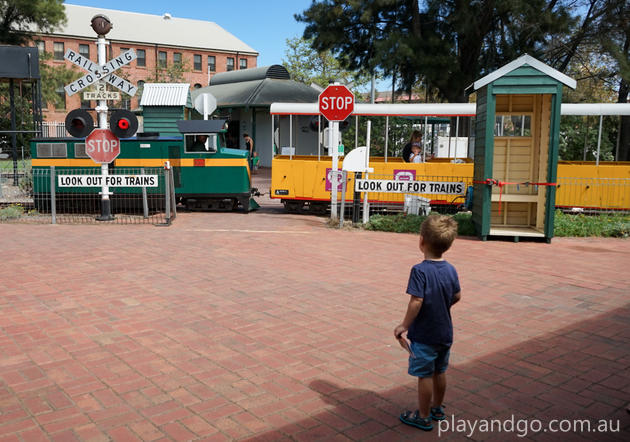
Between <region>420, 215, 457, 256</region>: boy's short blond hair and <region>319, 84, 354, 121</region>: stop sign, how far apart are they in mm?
9552

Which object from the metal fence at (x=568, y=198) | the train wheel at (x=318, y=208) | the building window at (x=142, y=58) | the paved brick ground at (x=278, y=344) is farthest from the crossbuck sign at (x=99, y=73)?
the building window at (x=142, y=58)

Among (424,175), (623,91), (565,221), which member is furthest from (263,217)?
(623,91)

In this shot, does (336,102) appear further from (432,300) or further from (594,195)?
(432,300)

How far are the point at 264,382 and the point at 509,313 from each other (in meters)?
3.06

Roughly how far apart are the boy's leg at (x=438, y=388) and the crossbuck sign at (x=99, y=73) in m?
10.2

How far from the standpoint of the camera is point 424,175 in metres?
14.0

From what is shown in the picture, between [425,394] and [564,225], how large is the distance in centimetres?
942

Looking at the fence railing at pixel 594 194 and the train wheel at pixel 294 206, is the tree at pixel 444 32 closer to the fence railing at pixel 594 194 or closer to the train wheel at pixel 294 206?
the fence railing at pixel 594 194

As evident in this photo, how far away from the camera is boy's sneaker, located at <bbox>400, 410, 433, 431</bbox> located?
141 inches

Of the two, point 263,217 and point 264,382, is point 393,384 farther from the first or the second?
point 263,217

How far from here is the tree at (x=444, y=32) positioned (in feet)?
68.1

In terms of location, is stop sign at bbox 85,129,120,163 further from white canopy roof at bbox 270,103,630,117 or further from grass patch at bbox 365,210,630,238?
grass patch at bbox 365,210,630,238


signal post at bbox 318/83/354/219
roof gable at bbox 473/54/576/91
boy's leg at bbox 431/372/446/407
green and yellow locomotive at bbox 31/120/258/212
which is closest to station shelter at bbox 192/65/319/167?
green and yellow locomotive at bbox 31/120/258/212

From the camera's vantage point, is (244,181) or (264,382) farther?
(244,181)
